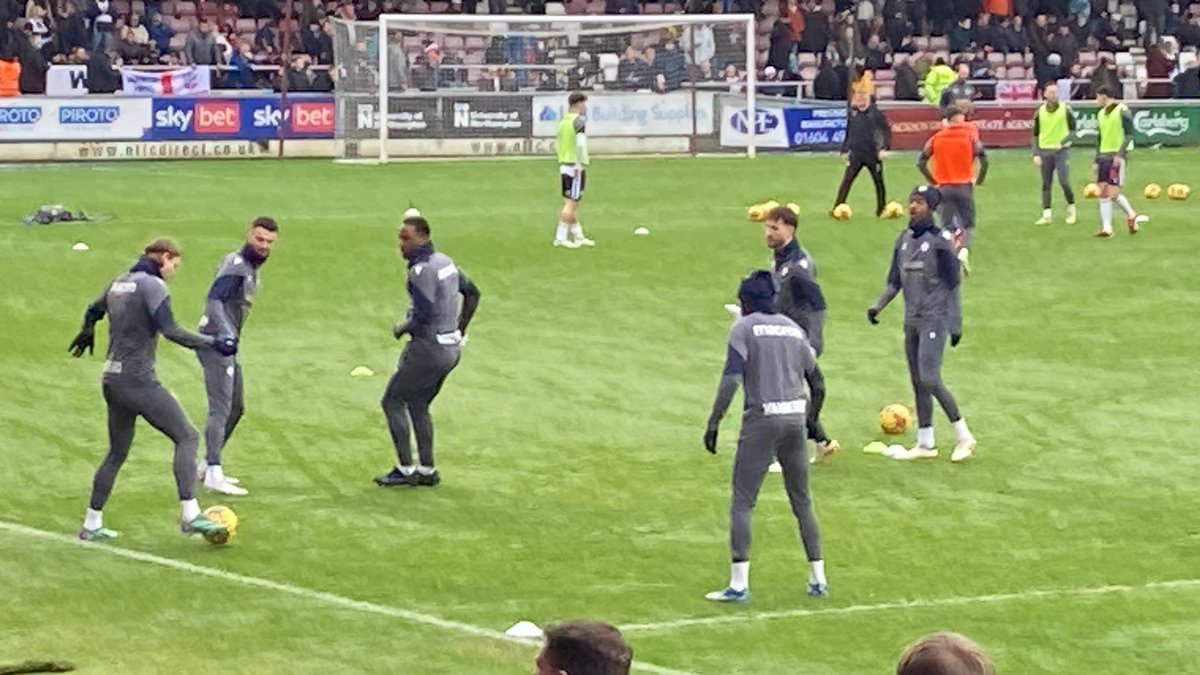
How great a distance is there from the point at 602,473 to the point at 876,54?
38479 mm

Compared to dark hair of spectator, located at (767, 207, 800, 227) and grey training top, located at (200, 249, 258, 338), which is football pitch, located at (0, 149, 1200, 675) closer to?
grey training top, located at (200, 249, 258, 338)

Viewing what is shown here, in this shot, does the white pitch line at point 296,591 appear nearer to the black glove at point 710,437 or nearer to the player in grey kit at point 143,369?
the player in grey kit at point 143,369

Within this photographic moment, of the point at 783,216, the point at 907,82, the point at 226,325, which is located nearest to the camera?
the point at 783,216

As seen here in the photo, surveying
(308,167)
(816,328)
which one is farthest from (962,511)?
(308,167)

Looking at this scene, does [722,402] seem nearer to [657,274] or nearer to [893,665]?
[893,665]

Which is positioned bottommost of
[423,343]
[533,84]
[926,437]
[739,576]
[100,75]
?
[926,437]

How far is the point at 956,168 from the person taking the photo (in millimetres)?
31812

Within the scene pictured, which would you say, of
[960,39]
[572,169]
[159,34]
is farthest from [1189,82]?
[572,169]

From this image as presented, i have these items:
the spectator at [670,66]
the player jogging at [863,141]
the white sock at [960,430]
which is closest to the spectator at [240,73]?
the spectator at [670,66]

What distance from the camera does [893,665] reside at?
14016mm

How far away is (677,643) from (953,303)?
6816 mm

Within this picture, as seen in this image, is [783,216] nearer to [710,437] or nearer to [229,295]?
[710,437]

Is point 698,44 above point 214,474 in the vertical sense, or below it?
above

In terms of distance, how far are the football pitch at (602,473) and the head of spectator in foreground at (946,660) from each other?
770 centimetres
